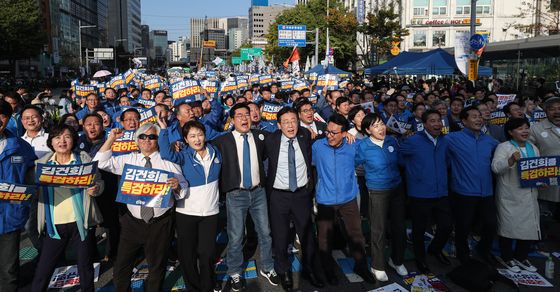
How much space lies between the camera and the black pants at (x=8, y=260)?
4.36 m

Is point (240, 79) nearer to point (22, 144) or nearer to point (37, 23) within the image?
point (22, 144)

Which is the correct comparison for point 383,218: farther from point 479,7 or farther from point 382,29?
point 479,7

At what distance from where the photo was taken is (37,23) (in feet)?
142

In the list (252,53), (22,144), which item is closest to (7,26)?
(252,53)

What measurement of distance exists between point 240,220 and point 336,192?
1.12 m

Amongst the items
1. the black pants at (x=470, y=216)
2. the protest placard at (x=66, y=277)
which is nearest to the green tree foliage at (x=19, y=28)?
the protest placard at (x=66, y=277)

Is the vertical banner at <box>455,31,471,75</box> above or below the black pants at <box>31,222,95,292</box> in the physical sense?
above

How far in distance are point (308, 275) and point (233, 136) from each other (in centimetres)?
186

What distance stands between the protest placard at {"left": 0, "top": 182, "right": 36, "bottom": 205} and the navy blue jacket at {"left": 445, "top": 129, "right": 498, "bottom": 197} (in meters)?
4.67

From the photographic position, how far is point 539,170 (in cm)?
525

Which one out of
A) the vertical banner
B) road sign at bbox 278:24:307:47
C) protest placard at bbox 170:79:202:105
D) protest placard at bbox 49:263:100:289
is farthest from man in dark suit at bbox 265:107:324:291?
road sign at bbox 278:24:307:47

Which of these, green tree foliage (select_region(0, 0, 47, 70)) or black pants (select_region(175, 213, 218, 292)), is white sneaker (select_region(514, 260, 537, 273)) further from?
green tree foliage (select_region(0, 0, 47, 70))

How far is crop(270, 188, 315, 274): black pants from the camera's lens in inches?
202

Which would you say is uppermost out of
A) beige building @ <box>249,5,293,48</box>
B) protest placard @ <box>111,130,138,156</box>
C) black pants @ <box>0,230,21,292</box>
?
beige building @ <box>249,5,293,48</box>
